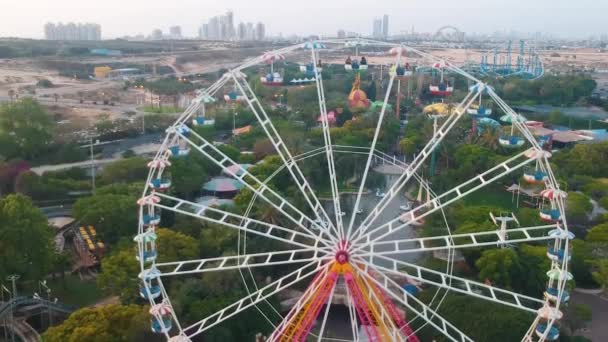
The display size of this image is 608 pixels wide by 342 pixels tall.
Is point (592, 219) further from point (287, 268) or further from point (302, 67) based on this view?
point (302, 67)

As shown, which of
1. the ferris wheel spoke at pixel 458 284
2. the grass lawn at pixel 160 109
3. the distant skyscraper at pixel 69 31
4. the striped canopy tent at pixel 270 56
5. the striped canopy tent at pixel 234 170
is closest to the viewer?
the ferris wheel spoke at pixel 458 284

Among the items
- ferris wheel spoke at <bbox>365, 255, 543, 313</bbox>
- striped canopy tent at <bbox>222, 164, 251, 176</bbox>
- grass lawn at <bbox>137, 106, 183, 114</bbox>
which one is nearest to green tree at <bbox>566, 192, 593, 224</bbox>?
ferris wheel spoke at <bbox>365, 255, 543, 313</bbox>

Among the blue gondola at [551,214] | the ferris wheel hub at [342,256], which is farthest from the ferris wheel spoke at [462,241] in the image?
the ferris wheel hub at [342,256]

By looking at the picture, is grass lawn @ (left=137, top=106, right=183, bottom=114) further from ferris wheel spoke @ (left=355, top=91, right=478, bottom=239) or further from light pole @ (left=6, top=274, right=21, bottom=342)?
ferris wheel spoke @ (left=355, top=91, right=478, bottom=239)

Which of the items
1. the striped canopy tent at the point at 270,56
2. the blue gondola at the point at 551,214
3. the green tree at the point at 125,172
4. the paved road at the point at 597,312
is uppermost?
the striped canopy tent at the point at 270,56

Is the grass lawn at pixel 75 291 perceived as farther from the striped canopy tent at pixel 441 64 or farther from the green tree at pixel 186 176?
the striped canopy tent at pixel 441 64

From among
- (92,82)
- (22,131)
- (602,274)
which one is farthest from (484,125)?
(92,82)

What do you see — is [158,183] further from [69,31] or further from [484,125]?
[69,31]

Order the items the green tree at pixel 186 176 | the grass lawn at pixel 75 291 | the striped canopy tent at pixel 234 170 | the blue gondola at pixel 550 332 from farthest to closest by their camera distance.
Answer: the green tree at pixel 186 176
the grass lawn at pixel 75 291
the striped canopy tent at pixel 234 170
the blue gondola at pixel 550 332

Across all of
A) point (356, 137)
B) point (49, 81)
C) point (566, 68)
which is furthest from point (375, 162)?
point (566, 68)
